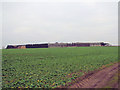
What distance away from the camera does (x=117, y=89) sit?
546 centimetres

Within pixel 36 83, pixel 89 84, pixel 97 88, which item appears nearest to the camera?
pixel 97 88

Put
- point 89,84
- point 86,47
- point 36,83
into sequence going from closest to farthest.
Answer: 1. point 89,84
2. point 36,83
3. point 86,47

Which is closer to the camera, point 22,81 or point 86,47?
point 22,81

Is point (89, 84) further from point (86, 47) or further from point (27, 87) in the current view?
point (86, 47)

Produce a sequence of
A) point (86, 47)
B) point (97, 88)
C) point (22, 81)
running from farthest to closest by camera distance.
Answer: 1. point (86, 47)
2. point (22, 81)
3. point (97, 88)

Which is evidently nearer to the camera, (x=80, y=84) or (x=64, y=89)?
(x=64, y=89)

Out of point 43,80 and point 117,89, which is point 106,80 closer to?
point 117,89

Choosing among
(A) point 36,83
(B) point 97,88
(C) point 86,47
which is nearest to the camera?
(B) point 97,88

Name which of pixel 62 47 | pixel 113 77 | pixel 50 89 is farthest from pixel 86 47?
pixel 50 89

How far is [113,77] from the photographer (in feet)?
20.6

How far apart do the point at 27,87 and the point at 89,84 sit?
3.29 meters

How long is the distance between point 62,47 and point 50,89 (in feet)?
73.3

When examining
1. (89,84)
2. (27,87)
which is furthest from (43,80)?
(89,84)

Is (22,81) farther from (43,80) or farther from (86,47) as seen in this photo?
(86,47)
